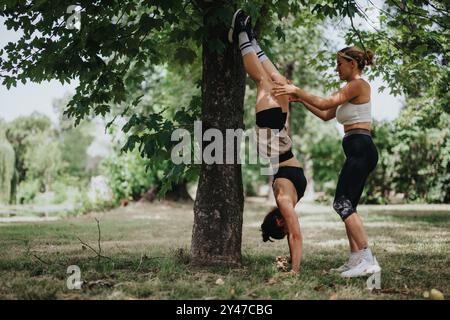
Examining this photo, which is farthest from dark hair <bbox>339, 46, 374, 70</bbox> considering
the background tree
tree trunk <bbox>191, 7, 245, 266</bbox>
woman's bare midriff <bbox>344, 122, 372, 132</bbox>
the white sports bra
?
the background tree

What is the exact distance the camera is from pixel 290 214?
15.5 feet

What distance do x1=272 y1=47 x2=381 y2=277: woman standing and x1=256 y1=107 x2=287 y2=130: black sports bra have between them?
0.20m

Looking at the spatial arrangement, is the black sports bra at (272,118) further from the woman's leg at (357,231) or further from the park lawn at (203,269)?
the park lawn at (203,269)

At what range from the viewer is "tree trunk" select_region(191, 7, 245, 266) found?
504cm

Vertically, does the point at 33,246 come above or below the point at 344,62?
below

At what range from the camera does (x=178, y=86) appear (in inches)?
770

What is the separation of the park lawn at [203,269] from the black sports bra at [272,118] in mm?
1470

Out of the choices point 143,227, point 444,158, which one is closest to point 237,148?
point 143,227

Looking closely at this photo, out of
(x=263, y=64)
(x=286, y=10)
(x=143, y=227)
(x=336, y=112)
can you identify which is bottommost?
(x=143, y=227)

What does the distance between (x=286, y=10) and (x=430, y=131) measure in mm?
12803

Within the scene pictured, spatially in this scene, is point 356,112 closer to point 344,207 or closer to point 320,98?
point 320,98

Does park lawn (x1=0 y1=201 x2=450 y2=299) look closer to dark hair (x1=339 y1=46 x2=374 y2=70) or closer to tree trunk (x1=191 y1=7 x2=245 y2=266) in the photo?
tree trunk (x1=191 y1=7 x2=245 y2=266)

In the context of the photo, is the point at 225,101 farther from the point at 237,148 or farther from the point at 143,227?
the point at 143,227

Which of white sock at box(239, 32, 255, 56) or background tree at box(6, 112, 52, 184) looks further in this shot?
background tree at box(6, 112, 52, 184)
